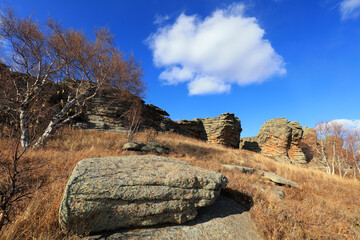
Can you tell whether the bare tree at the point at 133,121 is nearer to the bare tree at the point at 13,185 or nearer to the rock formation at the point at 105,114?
the rock formation at the point at 105,114

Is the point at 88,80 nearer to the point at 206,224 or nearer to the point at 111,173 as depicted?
the point at 111,173

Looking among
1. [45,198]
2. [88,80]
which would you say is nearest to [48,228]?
[45,198]

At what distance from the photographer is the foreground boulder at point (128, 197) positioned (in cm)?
244

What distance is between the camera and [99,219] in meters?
2.53

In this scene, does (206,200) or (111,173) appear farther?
(206,200)

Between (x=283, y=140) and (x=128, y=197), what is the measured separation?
3003cm

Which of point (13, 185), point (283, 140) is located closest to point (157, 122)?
point (13, 185)

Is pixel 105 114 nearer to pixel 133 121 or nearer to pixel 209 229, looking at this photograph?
pixel 133 121

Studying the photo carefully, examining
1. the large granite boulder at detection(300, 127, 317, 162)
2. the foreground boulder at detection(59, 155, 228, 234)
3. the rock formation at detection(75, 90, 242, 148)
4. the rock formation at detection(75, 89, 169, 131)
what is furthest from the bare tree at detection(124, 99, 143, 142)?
the large granite boulder at detection(300, 127, 317, 162)

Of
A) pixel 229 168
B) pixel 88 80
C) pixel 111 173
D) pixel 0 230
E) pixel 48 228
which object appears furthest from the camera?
pixel 88 80

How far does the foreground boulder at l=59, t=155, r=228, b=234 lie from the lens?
2438mm

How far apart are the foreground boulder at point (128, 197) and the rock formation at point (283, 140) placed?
26985 mm

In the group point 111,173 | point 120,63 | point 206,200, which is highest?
point 120,63

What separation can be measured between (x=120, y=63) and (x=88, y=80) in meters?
2.66
